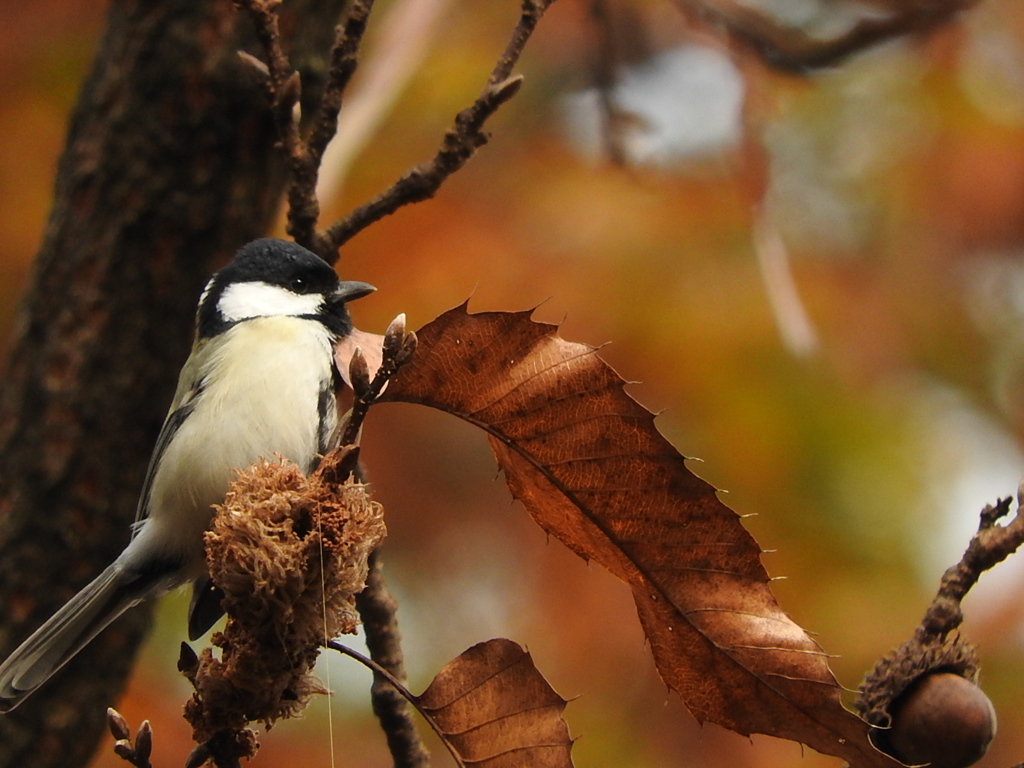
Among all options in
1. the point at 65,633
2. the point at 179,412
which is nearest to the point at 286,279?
the point at 179,412

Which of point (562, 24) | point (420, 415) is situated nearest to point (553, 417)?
point (420, 415)

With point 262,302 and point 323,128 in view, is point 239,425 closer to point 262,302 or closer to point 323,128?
point 262,302

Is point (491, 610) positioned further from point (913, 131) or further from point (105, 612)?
point (913, 131)

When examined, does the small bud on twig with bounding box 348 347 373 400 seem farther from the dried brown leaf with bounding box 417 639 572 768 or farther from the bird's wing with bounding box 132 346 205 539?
the bird's wing with bounding box 132 346 205 539

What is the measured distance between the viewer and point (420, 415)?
357 centimetres

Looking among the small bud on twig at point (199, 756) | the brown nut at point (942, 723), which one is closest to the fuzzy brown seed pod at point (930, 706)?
the brown nut at point (942, 723)

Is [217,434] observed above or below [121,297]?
below

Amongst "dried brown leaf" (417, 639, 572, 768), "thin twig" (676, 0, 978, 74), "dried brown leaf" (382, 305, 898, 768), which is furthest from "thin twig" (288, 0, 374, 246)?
"thin twig" (676, 0, 978, 74)

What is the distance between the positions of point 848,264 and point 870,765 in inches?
119

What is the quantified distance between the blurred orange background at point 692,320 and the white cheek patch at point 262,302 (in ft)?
3.76

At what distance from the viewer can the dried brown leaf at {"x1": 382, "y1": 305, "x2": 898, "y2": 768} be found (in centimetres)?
113

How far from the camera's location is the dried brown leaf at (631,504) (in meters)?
1.13

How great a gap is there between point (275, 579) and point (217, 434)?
2.57 feet

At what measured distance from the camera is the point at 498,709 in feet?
3.92
